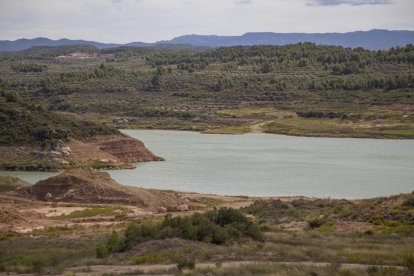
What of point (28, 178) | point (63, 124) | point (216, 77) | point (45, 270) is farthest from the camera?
point (216, 77)

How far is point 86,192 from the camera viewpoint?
4216cm

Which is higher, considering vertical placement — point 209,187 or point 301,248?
point 301,248

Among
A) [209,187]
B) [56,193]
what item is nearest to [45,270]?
[56,193]

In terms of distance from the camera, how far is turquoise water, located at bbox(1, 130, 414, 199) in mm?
51344

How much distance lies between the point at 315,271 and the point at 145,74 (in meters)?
144

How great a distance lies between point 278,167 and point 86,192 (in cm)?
2476

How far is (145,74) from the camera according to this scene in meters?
158

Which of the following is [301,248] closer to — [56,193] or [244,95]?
[56,193]

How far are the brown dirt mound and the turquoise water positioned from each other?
9.47 metres

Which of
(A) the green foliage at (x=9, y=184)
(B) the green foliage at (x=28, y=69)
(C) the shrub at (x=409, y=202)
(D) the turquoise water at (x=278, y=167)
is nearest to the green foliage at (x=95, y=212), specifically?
(A) the green foliage at (x=9, y=184)

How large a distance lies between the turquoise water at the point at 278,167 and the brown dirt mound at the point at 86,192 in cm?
947

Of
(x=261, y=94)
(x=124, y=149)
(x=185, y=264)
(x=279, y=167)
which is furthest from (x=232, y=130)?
(x=185, y=264)

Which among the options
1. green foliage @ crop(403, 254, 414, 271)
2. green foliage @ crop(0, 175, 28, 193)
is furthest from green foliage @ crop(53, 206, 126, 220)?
green foliage @ crop(403, 254, 414, 271)

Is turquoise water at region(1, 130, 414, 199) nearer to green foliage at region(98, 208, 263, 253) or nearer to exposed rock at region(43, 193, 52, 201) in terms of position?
exposed rock at region(43, 193, 52, 201)
